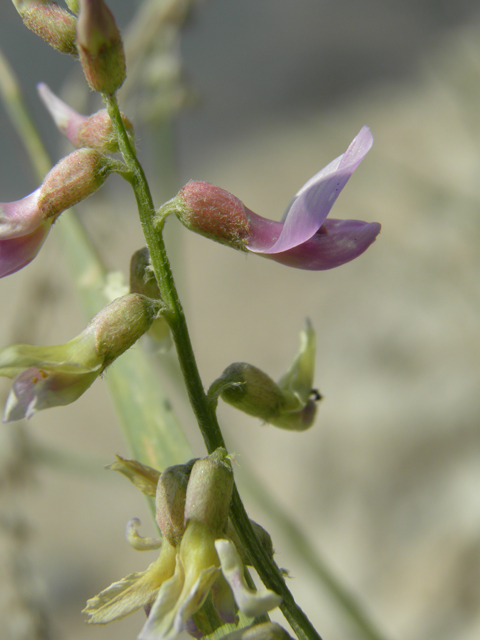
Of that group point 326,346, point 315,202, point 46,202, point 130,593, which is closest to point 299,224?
point 315,202

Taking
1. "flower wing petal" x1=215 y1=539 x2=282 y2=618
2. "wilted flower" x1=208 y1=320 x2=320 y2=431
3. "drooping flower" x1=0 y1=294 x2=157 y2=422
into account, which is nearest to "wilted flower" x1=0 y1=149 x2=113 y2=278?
"drooping flower" x1=0 y1=294 x2=157 y2=422

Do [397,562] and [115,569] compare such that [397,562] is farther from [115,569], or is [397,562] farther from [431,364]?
[115,569]

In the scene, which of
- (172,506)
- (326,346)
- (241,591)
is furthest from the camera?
(326,346)

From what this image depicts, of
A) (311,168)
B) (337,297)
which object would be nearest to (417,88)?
(311,168)

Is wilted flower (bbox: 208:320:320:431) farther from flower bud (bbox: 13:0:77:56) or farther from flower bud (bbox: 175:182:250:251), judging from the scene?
flower bud (bbox: 13:0:77:56)

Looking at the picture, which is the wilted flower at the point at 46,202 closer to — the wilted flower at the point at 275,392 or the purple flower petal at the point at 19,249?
the purple flower petal at the point at 19,249

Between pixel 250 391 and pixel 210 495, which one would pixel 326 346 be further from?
pixel 210 495
